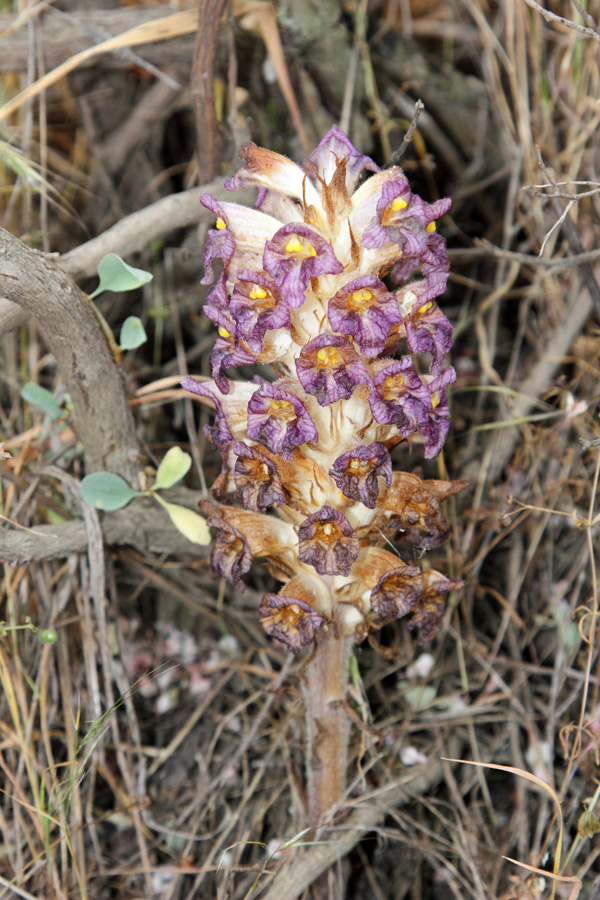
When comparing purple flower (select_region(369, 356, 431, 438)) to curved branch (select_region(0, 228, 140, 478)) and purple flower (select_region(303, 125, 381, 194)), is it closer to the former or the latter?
purple flower (select_region(303, 125, 381, 194))

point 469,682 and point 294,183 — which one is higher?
point 294,183

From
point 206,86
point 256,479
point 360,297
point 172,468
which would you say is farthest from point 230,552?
point 206,86

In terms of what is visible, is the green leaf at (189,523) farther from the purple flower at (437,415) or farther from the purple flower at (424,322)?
the purple flower at (424,322)

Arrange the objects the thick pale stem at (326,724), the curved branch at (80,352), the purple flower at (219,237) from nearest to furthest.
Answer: the purple flower at (219,237) → the curved branch at (80,352) → the thick pale stem at (326,724)

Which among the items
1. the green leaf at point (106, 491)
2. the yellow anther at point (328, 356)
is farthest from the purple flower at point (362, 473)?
the green leaf at point (106, 491)

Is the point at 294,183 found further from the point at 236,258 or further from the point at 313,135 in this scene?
the point at 313,135

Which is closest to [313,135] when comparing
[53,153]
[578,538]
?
[53,153]

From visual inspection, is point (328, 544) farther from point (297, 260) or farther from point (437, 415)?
point (297, 260)
